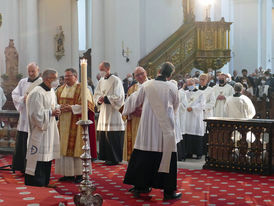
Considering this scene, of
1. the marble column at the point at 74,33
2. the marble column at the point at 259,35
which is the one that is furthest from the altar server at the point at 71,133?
the marble column at the point at 259,35

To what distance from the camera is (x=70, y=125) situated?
7.55m

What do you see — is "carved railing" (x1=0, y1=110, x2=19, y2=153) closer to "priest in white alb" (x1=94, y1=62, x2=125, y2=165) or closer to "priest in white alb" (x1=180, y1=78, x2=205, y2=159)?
"priest in white alb" (x1=94, y1=62, x2=125, y2=165)

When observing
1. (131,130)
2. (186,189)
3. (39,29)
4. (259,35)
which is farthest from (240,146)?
(259,35)

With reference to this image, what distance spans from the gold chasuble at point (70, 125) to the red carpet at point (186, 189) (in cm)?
55

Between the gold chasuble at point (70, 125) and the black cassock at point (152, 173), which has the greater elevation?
the gold chasuble at point (70, 125)

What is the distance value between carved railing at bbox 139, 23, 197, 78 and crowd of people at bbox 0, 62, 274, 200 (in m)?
8.27

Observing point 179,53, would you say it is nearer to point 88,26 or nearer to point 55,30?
point 55,30

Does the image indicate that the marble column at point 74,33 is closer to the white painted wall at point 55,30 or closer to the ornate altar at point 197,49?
the white painted wall at point 55,30

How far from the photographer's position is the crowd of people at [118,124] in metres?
6.33

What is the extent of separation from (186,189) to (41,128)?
2.31 m

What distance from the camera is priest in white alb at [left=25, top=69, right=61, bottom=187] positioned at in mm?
6344

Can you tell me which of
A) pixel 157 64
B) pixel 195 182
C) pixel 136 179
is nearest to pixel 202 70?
pixel 157 64

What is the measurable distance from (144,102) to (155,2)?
1424 centimetres

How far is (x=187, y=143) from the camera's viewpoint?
10445mm
